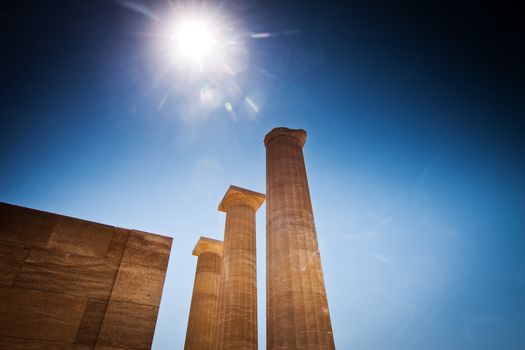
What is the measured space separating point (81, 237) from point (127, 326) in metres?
2.28

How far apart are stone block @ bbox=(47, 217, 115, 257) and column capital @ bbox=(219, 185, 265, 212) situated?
1698cm

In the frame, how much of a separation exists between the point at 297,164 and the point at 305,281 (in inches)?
300

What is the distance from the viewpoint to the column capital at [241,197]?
24688 mm

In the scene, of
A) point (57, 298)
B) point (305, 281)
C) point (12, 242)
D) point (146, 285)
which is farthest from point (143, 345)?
point (305, 281)

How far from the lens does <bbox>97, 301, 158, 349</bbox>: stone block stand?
642cm

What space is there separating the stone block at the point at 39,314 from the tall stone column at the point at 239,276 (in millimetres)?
14182

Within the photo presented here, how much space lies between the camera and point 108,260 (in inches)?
287

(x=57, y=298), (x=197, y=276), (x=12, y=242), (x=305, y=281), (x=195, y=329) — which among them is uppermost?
(x=197, y=276)

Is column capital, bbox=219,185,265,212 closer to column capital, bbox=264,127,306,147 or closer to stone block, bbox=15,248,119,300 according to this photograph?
column capital, bbox=264,127,306,147

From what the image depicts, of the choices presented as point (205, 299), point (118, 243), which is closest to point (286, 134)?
point (118, 243)

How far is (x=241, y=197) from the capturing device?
24750mm

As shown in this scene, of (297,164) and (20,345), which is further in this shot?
(297,164)

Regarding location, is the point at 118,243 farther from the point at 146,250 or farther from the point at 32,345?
the point at 32,345

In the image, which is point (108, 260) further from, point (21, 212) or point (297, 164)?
point (297, 164)
